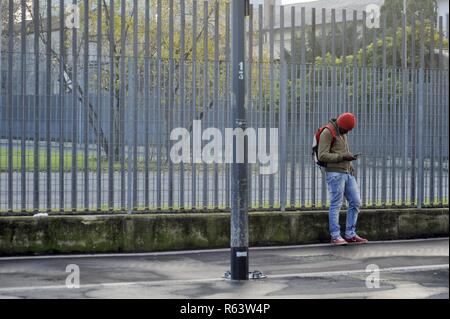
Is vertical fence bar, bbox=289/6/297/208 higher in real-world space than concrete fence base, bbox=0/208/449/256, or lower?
higher

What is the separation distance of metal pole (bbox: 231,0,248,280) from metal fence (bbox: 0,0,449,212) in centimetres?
259

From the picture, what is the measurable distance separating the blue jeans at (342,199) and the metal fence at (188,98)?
613 millimetres

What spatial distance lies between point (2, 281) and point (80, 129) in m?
2.67

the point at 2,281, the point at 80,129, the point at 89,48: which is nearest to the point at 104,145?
the point at 80,129

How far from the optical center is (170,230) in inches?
450

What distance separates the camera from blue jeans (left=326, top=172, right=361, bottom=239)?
11805mm

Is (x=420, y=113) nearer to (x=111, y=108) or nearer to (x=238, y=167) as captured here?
(x=111, y=108)

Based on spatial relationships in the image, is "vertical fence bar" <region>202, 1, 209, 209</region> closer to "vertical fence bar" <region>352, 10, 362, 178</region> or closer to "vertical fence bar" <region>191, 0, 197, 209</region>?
"vertical fence bar" <region>191, 0, 197, 209</region>

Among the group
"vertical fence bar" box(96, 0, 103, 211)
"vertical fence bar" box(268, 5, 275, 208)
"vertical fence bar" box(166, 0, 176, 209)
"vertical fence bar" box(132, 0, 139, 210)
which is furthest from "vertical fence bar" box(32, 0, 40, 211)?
"vertical fence bar" box(268, 5, 275, 208)

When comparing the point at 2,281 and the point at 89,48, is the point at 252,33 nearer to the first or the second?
the point at 89,48

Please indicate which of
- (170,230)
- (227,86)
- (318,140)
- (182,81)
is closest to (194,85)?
(182,81)

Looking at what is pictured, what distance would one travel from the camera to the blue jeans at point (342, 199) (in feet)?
38.7

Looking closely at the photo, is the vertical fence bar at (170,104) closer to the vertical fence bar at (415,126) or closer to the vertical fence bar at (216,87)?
the vertical fence bar at (216,87)

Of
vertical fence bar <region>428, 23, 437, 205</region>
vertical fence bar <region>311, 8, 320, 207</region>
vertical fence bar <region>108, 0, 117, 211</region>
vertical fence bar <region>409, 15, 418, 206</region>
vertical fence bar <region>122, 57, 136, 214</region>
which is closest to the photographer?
vertical fence bar <region>108, 0, 117, 211</region>
